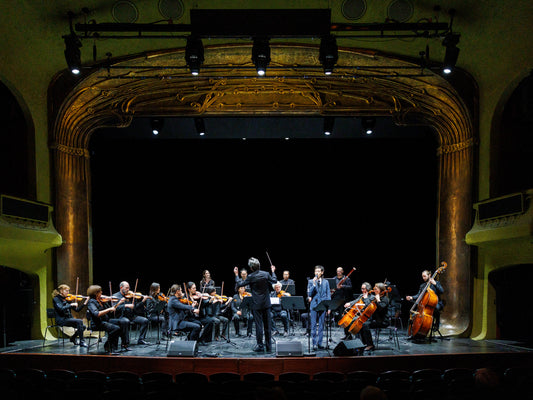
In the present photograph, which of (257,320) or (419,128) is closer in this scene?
(257,320)

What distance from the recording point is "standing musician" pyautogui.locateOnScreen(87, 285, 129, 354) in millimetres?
8281

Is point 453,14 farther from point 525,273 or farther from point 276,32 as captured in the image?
point 525,273

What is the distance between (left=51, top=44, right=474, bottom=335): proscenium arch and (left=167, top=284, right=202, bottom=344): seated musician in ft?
11.7

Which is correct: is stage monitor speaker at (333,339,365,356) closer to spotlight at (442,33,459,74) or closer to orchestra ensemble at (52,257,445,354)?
orchestra ensemble at (52,257,445,354)

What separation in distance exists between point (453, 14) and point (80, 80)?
806 centimetres

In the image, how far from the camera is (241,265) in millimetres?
14492

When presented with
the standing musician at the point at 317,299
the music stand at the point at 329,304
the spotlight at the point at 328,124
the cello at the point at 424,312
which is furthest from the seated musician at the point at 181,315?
the spotlight at the point at 328,124

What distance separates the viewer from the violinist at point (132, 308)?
30.5 feet

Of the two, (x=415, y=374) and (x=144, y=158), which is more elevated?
(x=144, y=158)

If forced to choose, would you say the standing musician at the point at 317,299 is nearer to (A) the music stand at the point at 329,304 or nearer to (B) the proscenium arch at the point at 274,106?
(A) the music stand at the point at 329,304

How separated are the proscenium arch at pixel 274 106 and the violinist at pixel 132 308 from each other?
2.31 meters

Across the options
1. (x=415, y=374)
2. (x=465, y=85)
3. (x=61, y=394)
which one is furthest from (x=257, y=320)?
(x=465, y=85)

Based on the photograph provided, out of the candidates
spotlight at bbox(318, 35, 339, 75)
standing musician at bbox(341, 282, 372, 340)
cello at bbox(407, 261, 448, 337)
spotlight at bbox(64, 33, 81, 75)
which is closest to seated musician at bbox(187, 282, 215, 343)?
standing musician at bbox(341, 282, 372, 340)

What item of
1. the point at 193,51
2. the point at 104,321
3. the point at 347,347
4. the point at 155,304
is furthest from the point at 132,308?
the point at 193,51
